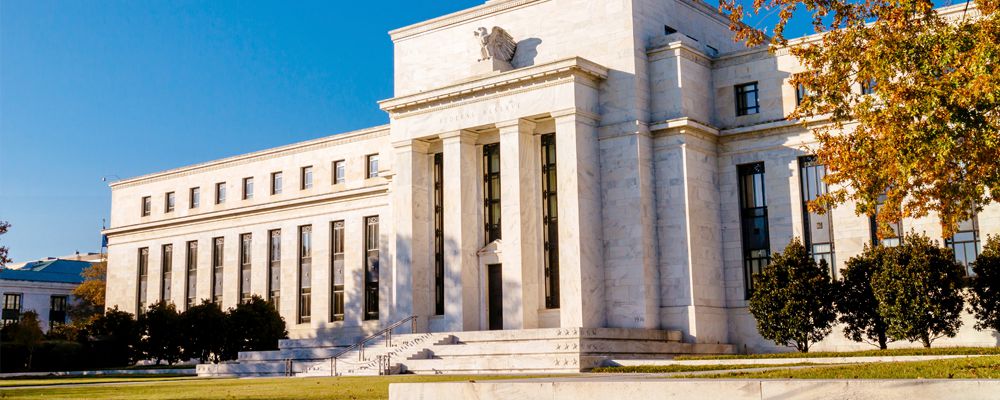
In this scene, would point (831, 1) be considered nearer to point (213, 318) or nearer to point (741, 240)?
point (741, 240)

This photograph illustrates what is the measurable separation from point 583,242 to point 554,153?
4831mm

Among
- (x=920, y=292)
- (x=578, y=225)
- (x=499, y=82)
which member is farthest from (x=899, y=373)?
(x=499, y=82)

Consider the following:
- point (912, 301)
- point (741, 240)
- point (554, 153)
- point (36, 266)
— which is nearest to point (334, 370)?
point (554, 153)

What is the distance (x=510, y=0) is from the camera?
45.3 m

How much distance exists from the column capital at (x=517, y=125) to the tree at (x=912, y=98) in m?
16.6

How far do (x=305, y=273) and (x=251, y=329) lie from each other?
8.93 m

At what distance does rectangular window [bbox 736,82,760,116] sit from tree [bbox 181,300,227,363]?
88.4 ft

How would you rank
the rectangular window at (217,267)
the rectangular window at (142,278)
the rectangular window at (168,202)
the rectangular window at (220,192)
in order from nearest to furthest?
the rectangular window at (217,267), the rectangular window at (220,192), the rectangular window at (142,278), the rectangular window at (168,202)

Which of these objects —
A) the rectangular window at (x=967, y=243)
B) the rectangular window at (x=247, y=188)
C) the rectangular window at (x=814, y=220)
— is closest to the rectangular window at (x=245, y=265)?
the rectangular window at (x=247, y=188)

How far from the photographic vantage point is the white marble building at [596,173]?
4044cm

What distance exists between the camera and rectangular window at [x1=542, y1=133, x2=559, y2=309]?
42500 millimetres

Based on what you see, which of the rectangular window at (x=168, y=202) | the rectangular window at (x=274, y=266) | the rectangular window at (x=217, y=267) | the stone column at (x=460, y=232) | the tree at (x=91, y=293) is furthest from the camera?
the tree at (x=91, y=293)

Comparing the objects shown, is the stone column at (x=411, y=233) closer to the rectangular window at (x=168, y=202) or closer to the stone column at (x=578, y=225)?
the stone column at (x=578, y=225)

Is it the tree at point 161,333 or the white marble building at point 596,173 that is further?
the tree at point 161,333
